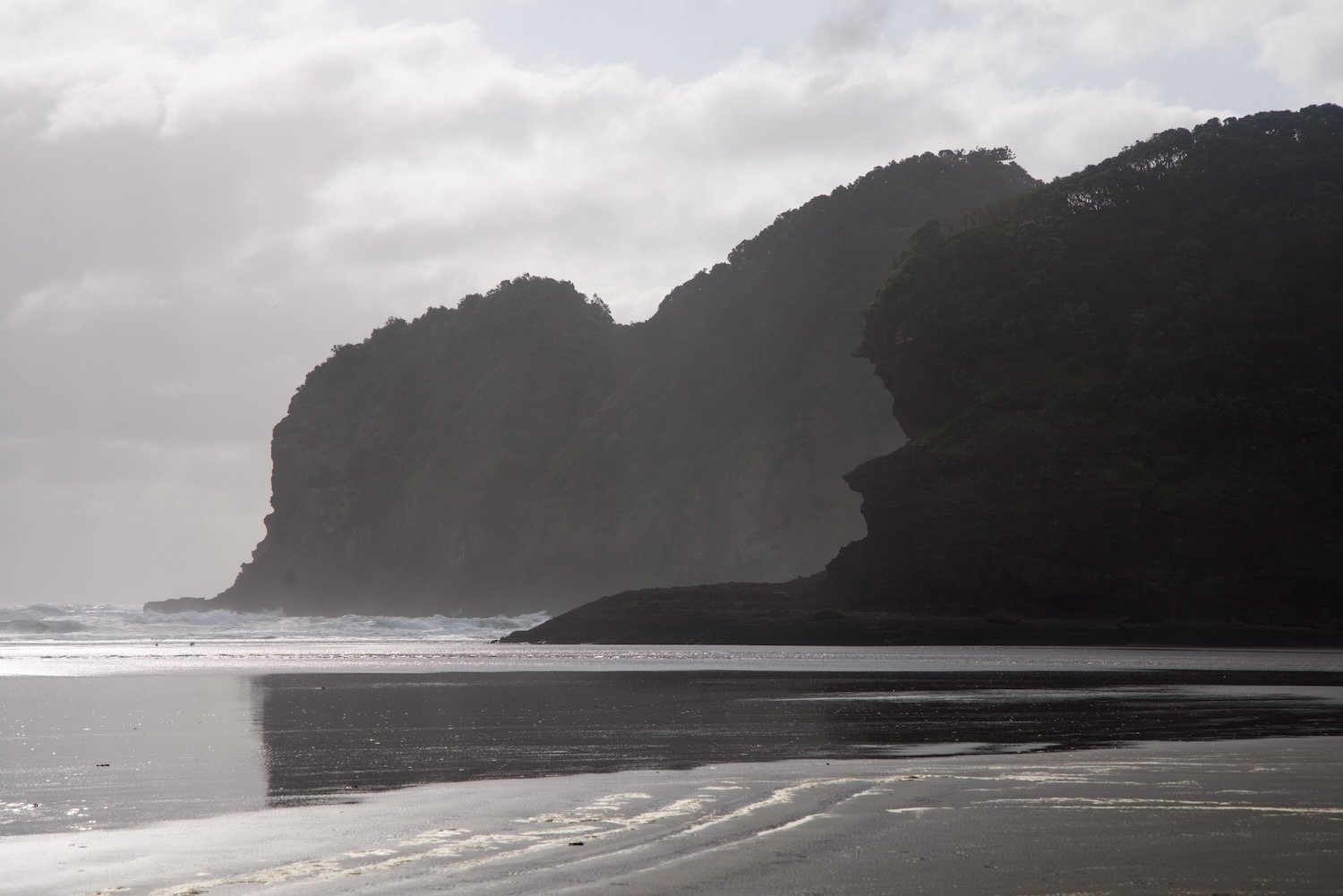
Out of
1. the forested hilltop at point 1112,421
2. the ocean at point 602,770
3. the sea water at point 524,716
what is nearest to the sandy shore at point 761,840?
the ocean at point 602,770

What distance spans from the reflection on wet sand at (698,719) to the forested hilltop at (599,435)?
249ft

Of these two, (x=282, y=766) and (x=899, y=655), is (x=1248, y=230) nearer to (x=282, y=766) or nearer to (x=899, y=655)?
(x=899, y=655)

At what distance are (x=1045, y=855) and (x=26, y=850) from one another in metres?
6.29

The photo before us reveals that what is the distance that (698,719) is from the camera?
1869 cm

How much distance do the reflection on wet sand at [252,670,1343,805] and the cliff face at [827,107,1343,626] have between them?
27482mm

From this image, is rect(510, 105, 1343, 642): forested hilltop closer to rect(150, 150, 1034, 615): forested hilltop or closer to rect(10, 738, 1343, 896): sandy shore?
rect(150, 150, 1034, 615): forested hilltop

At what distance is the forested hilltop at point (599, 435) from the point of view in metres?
109

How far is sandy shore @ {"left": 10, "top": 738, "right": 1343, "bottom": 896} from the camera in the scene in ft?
22.7

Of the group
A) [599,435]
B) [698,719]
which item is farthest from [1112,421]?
[599,435]

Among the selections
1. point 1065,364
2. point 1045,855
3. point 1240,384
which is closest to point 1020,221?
point 1065,364

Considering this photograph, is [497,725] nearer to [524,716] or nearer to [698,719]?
[524,716]

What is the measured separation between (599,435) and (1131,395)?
62136 millimetres

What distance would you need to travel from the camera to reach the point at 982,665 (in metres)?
36.4

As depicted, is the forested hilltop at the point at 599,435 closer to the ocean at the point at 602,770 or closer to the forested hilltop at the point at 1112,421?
the forested hilltop at the point at 1112,421
